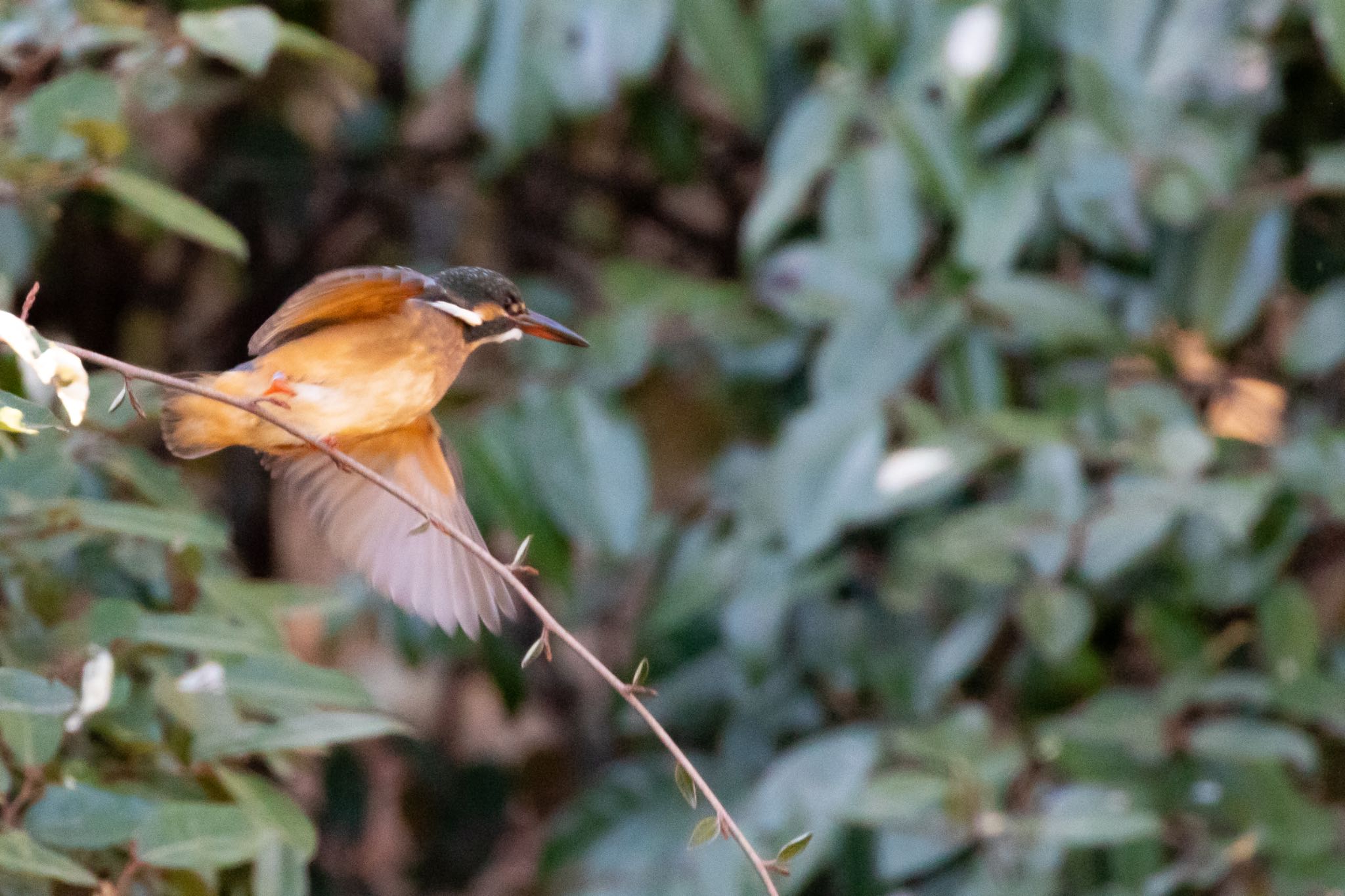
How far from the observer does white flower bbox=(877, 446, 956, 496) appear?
1.59m

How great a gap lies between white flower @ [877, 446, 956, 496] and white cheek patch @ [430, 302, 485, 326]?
3.15 feet

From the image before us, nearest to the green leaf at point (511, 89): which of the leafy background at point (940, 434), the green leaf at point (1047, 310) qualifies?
the leafy background at point (940, 434)

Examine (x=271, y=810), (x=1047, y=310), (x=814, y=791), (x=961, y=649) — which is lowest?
(x=814, y=791)

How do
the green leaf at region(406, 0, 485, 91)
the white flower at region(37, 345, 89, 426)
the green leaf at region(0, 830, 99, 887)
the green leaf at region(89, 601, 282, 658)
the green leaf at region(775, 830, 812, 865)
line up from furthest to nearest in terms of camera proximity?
the green leaf at region(406, 0, 485, 91)
the green leaf at region(89, 601, 282, 658)
the green leaf at region(0, 830, 99, 887)
the green leaf at region(775, 830, 812, 865)
the white flower at region(37, 345, 89, 426)

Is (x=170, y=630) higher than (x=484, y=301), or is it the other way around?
(x=484, y=301)

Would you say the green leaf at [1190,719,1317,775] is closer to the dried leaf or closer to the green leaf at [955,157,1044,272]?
the dried leaf

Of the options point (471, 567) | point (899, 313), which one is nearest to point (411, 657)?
point (899, 313)

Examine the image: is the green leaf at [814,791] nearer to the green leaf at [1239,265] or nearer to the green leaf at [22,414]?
the green leaf at [1239,265]

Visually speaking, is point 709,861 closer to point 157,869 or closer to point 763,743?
point 763,743

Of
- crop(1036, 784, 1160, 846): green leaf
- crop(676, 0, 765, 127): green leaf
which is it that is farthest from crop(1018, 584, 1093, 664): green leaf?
crop(676, 0, 765, 127): green leaf

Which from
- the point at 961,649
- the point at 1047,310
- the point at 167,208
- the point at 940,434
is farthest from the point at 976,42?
the point at 167,208

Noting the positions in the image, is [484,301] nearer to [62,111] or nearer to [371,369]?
[371,369]

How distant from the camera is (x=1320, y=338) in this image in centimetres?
169

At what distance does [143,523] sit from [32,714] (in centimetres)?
15
